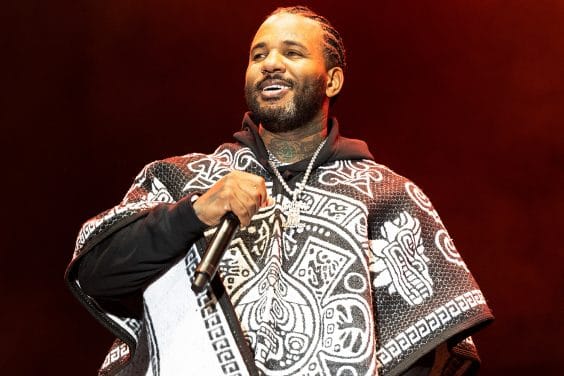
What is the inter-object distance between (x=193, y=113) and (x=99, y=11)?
0.45m

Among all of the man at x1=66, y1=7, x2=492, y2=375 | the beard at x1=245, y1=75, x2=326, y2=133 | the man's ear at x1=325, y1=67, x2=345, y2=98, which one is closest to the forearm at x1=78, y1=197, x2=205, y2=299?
the man at x1=66, y1=7, x2=492, y2=375

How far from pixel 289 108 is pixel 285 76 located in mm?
69

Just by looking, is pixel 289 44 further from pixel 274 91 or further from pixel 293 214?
pixel 293 214

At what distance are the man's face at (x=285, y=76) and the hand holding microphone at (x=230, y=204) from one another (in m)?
0.45

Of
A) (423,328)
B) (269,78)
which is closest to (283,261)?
(423,328)

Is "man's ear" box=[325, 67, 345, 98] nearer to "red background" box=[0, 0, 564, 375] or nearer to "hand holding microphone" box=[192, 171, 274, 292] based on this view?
"hand holding microphone" box=[192, 171, 274, 292]

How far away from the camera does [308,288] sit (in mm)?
1715

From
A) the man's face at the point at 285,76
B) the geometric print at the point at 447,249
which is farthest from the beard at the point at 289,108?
the geometric print at the point at 447,249

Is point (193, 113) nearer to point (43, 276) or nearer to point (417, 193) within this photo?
point (43, 276)

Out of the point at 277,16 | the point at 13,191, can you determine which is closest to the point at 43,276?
the point at 13,191

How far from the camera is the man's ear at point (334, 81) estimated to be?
2.10m

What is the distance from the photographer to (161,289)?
5.44 ft

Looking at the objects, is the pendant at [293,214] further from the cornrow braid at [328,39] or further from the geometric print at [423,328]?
the cornrow braid at [328,39]

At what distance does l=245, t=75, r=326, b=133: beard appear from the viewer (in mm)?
1933
